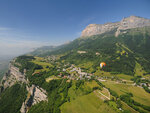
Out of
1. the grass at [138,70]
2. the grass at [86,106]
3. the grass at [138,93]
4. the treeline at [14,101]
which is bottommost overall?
the treeline at [14,101]

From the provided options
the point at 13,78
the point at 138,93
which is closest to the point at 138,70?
the point at 138,93

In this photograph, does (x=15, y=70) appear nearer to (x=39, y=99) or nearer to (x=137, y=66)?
(x=39, y=99)

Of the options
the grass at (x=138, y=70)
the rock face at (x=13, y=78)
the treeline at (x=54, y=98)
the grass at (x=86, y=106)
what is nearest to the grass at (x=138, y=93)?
the grass at (x=86, y=106)

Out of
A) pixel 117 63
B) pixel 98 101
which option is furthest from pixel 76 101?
pixel 117 63

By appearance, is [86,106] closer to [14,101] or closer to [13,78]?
[14,101]

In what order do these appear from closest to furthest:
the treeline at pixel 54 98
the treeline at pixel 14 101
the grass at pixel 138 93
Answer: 1. the treeline at pixel 54 98
2. the grass at pixel 138 93
3. the treeline at pixel 14 101

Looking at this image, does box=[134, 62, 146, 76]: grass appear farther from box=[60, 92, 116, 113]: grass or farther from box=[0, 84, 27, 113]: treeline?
box=[0, 84, 27, 113]: treeline

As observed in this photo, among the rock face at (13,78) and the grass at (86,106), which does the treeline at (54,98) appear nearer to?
the grass at (86,106)

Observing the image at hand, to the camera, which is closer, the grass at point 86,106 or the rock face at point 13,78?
the grass at point 86,106
